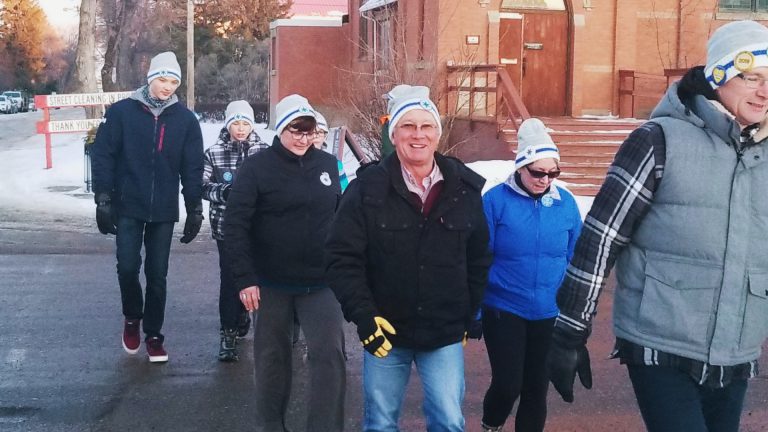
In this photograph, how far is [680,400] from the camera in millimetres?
3279

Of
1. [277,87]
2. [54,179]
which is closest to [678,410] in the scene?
[54,179]

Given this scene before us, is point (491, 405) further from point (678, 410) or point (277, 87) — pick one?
point (277, 87)

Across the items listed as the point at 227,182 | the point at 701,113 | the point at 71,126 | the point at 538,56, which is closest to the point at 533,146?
the point at 701,113

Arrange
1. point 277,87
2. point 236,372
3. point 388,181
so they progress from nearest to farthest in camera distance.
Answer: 1. point 388,181
2. point 236,372
3. point 277,87

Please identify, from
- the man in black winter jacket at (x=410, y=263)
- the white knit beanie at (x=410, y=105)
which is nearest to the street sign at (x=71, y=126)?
the white knit beanie at (x=410, y=105)

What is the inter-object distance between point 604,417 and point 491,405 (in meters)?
1.19

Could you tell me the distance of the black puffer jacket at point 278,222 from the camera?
5.24m

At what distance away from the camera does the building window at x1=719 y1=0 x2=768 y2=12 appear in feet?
77.0

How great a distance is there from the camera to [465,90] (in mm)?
20359

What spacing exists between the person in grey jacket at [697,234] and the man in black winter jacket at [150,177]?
13.5 ft

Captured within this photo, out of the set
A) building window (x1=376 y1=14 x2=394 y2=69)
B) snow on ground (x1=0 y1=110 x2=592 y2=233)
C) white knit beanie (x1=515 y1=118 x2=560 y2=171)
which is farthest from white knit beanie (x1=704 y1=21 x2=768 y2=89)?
building window (x1=376 y1=14 x2=394 y2=69)

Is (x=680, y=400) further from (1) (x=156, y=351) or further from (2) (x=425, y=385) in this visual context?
(1) (x=156, y=351)

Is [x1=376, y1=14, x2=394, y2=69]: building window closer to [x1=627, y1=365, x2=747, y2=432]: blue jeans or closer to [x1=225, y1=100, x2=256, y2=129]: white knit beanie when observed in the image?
[x1=225, y1=100, x2=256, y2=129]: white knit beanie

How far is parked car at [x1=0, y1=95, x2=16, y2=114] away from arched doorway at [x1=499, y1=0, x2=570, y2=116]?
5975 centimetres
